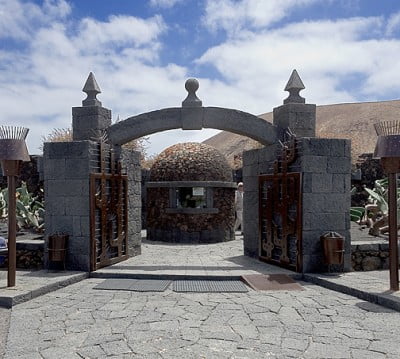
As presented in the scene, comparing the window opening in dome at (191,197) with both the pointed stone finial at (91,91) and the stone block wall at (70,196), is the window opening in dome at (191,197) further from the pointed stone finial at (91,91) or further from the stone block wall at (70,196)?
the stone block wall at (70,196)

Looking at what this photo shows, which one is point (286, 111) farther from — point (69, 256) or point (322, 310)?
point (69, 256)

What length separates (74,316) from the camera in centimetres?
455

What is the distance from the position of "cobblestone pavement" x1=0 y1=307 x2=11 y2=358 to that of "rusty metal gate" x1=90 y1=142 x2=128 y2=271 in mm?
2060

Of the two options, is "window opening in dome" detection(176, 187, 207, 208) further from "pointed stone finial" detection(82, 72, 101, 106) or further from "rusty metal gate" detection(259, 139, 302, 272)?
"pointed stone finial" detection(82, 72, 101, 106)

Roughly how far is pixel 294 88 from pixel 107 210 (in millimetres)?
4116

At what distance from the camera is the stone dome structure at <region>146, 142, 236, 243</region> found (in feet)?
34.6

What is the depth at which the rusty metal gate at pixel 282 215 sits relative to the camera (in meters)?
6.67

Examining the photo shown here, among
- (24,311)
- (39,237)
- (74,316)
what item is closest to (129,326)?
(74,316)

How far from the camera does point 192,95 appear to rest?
7617 millimetres

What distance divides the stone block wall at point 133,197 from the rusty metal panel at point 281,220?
8.58 feet

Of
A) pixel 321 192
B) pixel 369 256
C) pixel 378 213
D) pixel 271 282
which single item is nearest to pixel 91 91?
pixel 321 192

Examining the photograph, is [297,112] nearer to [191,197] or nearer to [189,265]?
[189,265]

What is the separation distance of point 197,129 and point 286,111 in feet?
5.61

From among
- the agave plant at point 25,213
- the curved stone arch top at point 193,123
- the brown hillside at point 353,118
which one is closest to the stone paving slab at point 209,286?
the curved stone arch top at point 193,123
